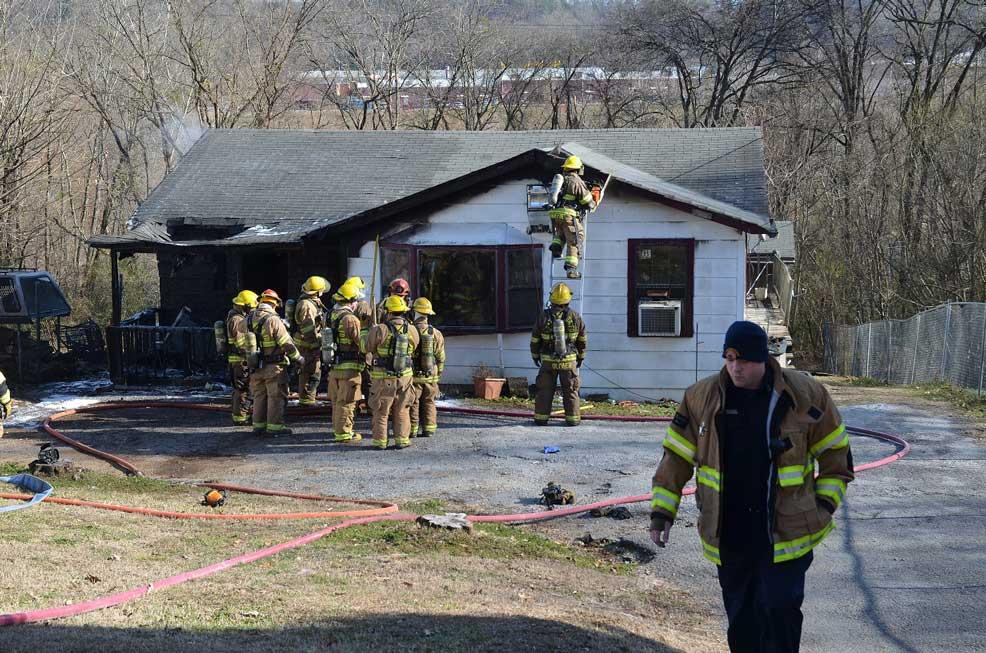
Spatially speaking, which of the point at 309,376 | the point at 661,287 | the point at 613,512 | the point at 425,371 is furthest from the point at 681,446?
the point at 661,287

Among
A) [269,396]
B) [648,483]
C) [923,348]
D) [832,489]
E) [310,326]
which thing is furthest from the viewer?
[923,348]

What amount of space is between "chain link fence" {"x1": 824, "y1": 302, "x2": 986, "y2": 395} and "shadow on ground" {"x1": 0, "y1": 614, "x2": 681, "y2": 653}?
39.8ft

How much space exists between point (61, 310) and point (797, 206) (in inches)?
947

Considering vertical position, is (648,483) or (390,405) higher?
(390,405)

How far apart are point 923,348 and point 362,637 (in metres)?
16.2

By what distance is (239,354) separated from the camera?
43.3 feet

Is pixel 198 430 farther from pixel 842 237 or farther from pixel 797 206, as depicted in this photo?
pixel 797 206

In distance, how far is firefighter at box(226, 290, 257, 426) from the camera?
1284 centimetres

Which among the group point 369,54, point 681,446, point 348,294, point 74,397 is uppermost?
point 369,54

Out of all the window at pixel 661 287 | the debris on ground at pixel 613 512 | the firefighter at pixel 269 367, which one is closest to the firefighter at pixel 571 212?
the window at pixel 661 287

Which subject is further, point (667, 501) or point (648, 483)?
point (648, 483)

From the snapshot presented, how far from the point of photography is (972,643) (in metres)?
5.98

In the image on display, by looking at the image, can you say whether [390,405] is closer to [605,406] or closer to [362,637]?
[605,406]

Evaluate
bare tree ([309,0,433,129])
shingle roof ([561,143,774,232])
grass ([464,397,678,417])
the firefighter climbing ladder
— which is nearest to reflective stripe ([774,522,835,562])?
grass ([464,397,678,417])
